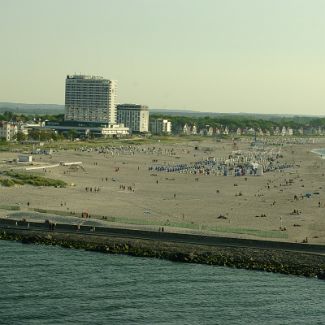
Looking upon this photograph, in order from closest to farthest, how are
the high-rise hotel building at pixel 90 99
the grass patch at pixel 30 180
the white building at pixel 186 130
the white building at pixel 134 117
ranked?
the grass patch at pixel 30 180, the high-rise hotel building at pixel 90 99, the white building at pixel 134 117, the white building at pixel 186 130

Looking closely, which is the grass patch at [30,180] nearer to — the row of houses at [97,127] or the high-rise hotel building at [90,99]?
the row of houses at [97,127]

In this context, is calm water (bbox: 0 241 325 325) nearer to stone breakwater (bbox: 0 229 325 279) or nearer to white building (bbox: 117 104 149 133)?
stone breakwater (bbox: 0 229 325 279)

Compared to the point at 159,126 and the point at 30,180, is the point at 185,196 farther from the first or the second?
the point at 159,126

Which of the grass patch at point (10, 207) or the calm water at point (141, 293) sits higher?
the grass patch at point (10, 207)

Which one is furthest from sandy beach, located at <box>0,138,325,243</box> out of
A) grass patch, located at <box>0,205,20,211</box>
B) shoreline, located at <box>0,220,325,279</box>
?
shoreline, located at <box>0,220,325,279</box>

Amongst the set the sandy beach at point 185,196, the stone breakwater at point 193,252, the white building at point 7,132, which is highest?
the white building at point 7,132

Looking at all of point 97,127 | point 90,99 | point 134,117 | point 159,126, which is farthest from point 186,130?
point 97,127

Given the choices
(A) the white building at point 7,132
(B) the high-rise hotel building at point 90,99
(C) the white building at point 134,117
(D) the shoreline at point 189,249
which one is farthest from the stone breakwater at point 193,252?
(C) the white building at point 134,117
